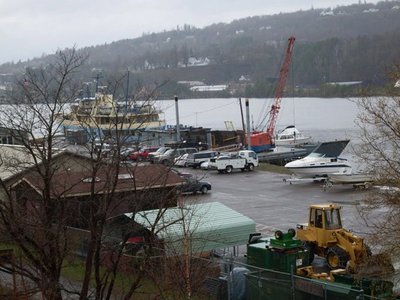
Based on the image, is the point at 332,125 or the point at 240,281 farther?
the point at 332,125

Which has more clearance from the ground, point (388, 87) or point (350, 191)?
point (388, 87)

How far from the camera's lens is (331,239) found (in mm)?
16297

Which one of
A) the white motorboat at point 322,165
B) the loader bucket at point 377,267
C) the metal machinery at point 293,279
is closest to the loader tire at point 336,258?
the metal machinery at point 293,279

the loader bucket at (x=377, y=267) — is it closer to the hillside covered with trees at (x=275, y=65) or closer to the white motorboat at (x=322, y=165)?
the white motorboat at (x=322, y=165)

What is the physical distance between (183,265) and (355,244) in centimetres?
558

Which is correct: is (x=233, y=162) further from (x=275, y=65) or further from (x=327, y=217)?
(x=275, y=65)

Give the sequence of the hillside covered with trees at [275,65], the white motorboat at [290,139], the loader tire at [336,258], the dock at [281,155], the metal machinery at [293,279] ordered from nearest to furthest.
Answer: the metal machinery at [293,279], the loader tire at [336,258], the dock at [281,155], the white motorboat at [290,139], the hillside covered with trees at [275,65]

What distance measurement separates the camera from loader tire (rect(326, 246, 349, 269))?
15.7 m

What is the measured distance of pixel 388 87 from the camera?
12367 millimetres

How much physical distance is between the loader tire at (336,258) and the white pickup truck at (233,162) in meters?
22.7

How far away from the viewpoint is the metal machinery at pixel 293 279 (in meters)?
12.1

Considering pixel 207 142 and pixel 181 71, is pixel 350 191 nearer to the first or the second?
pixel 207 142

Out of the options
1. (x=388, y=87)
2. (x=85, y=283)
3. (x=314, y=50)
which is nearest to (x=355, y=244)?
(x=388, y=87)

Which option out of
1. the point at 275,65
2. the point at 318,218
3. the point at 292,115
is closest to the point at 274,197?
the point at 318,218
